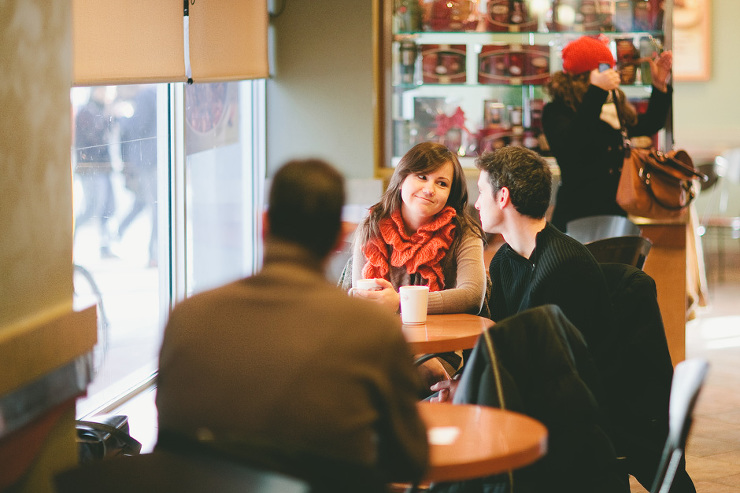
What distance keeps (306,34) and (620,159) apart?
2.26 meters

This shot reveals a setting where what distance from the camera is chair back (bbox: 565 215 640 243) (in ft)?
14.2

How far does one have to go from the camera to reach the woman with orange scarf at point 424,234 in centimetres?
335

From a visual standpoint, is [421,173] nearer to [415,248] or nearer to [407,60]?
[415,248]

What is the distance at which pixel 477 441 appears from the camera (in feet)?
5.88

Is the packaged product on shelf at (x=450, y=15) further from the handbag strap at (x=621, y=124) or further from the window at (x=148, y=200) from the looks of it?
the handbag strap at (x=621, y=124)

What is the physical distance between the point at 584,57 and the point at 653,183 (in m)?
0.73

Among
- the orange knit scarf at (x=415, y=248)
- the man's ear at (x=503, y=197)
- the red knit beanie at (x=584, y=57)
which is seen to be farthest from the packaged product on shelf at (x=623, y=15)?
the man's ear at (x=503, y=197)

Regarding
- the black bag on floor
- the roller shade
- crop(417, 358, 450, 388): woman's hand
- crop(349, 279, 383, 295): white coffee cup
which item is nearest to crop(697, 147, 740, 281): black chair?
the roller shade

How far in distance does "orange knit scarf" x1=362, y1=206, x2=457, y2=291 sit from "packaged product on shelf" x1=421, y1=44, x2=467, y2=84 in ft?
8.68

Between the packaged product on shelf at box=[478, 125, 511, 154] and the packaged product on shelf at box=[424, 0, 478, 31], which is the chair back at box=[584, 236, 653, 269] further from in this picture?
the packaged product on shelf at box=[424, 0, 478, 31]

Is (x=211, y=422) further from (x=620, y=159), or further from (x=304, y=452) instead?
(x=620, y=159)

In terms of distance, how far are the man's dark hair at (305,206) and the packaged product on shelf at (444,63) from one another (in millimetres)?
4448

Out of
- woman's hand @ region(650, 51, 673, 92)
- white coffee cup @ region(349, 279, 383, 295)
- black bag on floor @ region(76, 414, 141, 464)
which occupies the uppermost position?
woman's hand @ region(650, 51, 673, 92)

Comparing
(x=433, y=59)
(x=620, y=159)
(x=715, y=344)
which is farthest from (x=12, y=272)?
(x=715, y=344)
